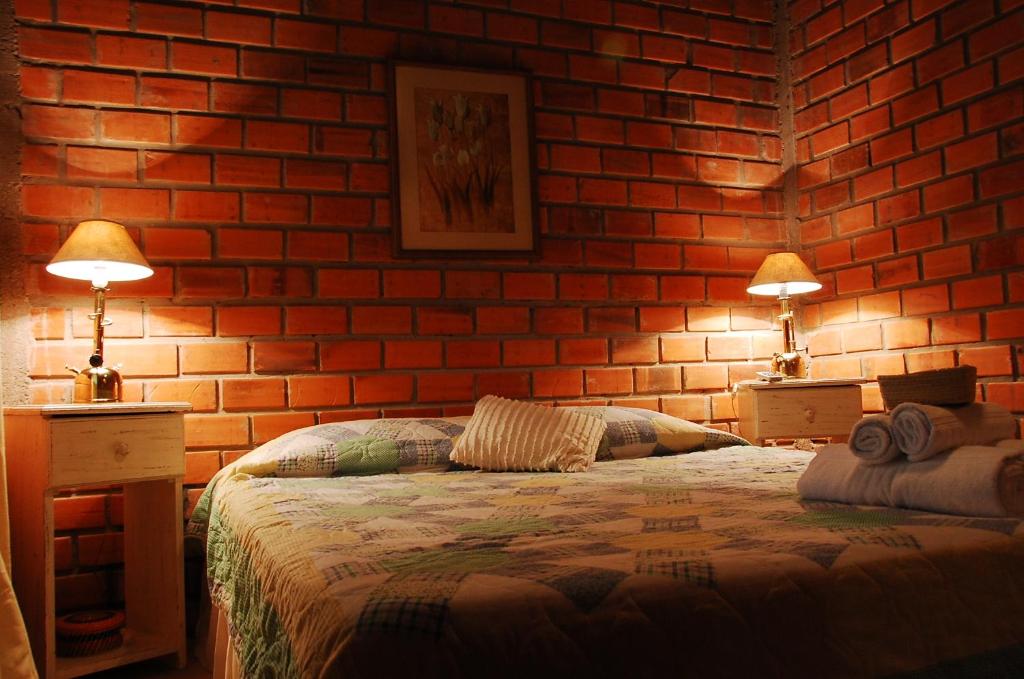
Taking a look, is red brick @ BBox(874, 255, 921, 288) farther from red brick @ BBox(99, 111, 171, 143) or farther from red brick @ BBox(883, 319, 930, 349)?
red brick @ BBox(99, 111, 171, 143)

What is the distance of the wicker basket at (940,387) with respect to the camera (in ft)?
4.50

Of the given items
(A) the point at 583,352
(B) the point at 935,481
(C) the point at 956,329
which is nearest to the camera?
(B) the point at 935,481

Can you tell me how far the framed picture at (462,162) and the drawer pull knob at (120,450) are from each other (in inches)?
42.9

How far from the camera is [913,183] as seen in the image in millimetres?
2768

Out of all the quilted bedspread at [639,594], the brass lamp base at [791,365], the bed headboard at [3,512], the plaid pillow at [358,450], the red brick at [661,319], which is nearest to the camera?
the quilted bedspread at [639,594]

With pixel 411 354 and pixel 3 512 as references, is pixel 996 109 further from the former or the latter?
pixel 3 512

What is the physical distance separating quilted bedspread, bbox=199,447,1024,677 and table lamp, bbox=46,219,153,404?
1.07 meters

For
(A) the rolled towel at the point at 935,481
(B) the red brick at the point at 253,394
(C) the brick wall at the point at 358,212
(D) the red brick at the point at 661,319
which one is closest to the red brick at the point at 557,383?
(C) the brick wall at the point at 358,212

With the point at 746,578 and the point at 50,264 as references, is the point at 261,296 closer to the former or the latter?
the point at 50,264

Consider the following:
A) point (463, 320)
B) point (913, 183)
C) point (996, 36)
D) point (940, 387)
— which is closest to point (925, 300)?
point (913, 183)

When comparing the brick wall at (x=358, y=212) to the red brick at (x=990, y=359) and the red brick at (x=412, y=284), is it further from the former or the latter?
the red brick at (x=990, y=359)

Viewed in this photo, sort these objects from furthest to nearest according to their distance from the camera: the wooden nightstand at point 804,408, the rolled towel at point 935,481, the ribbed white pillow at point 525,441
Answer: the wooden nightstand at point 804,408
the ribbed white pillow at point 525,441
the rolled towel at point 935,481

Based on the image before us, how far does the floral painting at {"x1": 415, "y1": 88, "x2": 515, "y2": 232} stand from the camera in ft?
9.07

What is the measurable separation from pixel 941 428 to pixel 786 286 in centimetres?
175
